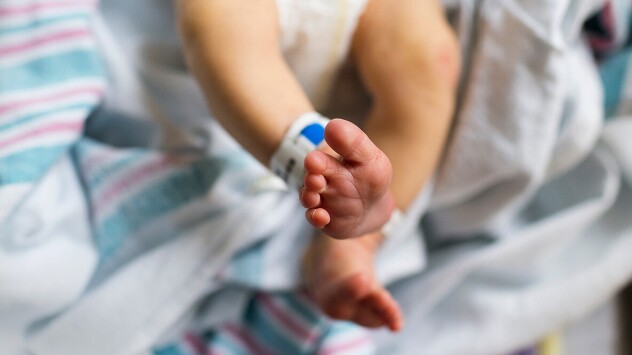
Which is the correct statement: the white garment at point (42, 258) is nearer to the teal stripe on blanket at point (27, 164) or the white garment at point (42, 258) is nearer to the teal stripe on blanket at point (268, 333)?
the teal stripe on blanket at point (27, 164)

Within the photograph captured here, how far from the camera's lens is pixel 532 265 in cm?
69

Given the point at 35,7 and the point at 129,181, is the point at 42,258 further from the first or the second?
the point at 35,7

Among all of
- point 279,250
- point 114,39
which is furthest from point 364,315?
point 114,39

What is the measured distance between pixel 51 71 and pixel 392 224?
0.30 metres

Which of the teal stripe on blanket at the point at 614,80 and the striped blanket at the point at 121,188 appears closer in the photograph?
the striped blanket at the point at 121,188

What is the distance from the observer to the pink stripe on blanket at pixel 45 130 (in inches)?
21.2

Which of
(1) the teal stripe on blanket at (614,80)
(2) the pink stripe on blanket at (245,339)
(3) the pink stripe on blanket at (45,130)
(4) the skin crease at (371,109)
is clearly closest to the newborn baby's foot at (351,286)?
(4) the skin crease at (371,109)

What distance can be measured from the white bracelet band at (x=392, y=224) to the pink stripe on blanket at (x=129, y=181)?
189 mm

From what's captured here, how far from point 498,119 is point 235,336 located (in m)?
0.29

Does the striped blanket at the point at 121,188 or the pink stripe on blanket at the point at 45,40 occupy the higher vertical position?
the pink stripe on blanket at the point at 45,40

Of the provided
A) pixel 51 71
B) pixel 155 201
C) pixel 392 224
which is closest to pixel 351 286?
pixel 392 224

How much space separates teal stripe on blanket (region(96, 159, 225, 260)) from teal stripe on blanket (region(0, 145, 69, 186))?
2.5 inches

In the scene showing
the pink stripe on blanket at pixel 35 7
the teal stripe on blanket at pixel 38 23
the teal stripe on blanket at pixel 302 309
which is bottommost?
the teal stripe on blanket at pixel 302 309

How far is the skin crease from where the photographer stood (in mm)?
441
